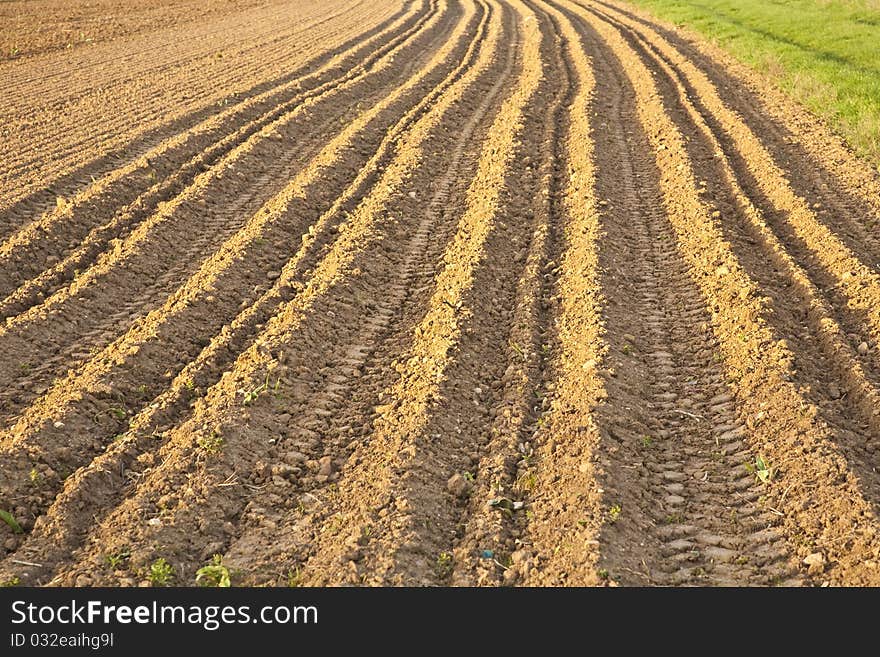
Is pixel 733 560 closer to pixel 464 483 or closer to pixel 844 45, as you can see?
pixel 464 483

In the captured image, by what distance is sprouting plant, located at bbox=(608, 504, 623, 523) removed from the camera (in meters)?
4.73

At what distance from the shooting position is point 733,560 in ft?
15.0

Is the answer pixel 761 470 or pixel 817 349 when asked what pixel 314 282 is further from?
pixel 817 349

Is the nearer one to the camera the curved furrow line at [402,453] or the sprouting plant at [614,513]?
the curved furrow line at [402,453]

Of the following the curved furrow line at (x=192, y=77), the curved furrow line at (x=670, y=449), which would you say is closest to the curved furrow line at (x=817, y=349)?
the curved furrow line at (x=670, y=449)

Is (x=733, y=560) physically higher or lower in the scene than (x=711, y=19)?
lower

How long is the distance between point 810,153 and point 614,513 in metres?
8.39

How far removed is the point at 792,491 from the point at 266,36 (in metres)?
18.8

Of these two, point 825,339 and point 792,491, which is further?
point 825,339

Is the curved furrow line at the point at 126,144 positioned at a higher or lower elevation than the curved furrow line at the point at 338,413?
higher

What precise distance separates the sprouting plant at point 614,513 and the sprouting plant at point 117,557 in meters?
2.66

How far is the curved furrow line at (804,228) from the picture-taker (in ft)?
23.5

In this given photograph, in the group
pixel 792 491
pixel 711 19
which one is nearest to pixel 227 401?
pixel 792 491

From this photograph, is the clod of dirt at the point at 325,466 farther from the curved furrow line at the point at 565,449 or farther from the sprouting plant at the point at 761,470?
the sprouting plant at the point at 761,470
